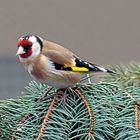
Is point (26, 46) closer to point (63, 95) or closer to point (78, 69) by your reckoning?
point (78, 69)

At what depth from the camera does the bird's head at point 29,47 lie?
1941mm

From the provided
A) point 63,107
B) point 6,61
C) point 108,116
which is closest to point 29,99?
point 63,107

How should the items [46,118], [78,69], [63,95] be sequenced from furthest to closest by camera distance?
1. [78,69]
2. [63,95]
3. [46,118]

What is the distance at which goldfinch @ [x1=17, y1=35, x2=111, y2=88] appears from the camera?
6.36 ft

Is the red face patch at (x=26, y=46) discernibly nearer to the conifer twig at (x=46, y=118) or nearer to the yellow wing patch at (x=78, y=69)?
the yellow wing patch at (x=78, y=69)

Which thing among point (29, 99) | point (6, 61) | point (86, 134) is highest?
point (6, 61)

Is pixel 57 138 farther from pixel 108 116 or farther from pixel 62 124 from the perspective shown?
pixel 108 116

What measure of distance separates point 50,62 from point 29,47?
3.2 inches

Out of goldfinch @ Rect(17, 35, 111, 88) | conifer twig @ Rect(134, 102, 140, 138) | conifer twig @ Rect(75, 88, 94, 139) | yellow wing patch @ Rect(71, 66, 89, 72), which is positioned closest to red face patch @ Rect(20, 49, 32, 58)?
goldfinch @ Rect(17, 35, 111, 88)

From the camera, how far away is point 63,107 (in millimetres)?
1632

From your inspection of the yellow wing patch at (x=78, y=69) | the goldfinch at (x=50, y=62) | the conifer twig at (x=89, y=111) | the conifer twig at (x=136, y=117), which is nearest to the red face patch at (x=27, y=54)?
the goldfinch at (x=50, y=62)

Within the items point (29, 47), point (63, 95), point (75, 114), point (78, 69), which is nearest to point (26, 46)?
point (29, 47)

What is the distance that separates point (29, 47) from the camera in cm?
196

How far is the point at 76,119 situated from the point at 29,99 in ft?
0.72
